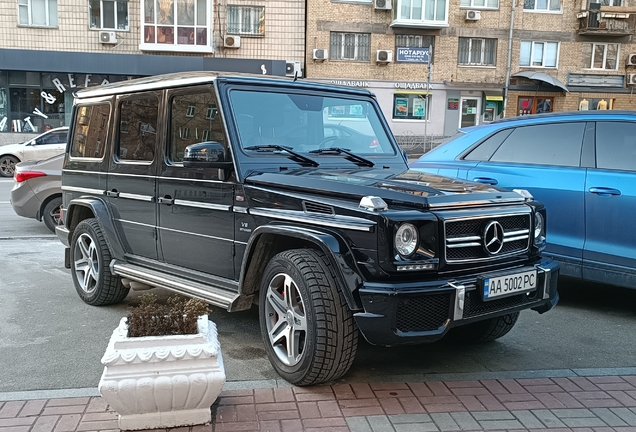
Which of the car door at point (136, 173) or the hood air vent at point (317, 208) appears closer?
the hood air vent at point (317, 208)

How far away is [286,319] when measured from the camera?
3.74m

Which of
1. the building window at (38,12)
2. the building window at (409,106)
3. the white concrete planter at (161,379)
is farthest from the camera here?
the building window at (409,106)

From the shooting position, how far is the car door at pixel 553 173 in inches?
211

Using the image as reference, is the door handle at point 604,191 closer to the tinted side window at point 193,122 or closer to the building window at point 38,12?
the tinted side window at point 193,122

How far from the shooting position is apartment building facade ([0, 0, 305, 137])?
26625 mm

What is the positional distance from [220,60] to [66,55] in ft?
22.1

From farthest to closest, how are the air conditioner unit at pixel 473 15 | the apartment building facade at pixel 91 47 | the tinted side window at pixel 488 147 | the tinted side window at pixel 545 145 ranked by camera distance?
the air conditioner unit at pixel 473 15
the apartment building facade at pixel 91 47
the tinted side window at pixel 488 147
the tinted side window at pixel 545 145

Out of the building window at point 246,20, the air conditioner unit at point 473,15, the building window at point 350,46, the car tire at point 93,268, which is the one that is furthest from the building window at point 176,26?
the car tire at point 93,268

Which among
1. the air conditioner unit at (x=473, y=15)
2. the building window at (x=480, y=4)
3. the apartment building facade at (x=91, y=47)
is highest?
the building window at (x=480, y=4)

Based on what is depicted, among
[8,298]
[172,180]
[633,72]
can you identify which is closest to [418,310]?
[172,180]

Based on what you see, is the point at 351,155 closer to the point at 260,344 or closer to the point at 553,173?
the point at 260,344

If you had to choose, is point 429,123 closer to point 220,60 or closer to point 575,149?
point 220,60

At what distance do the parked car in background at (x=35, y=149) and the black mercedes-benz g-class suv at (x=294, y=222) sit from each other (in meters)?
12.3

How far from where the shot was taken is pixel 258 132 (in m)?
4.39
